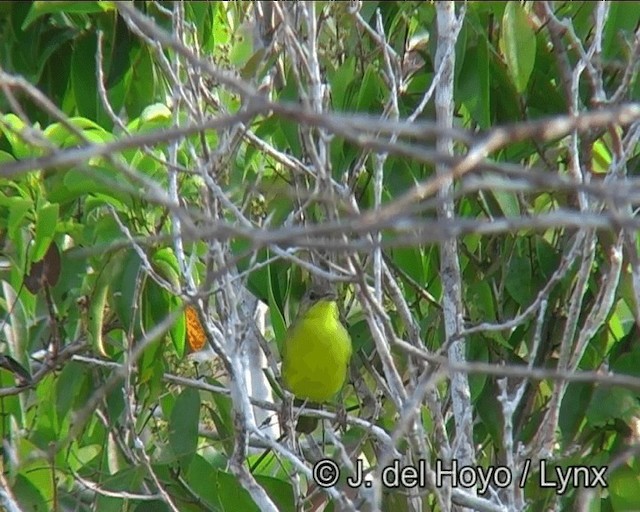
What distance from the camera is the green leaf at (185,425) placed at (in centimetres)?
289

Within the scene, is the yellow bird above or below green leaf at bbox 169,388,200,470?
above

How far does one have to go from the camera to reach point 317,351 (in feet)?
11.7

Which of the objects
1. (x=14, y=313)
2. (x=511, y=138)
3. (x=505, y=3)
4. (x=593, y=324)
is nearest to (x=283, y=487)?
(x=14, y=313)

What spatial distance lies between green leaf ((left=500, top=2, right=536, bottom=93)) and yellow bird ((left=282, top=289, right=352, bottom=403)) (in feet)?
4.01

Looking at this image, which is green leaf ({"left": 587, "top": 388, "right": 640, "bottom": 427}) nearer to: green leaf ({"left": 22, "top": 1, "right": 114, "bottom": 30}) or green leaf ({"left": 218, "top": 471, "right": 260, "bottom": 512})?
green leaf ({"left": 218, "top": 471, "right": 260, "bottom": 512})

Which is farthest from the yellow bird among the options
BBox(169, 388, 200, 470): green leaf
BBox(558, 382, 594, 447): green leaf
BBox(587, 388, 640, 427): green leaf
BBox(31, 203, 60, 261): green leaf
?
BBox(31, 203, 60, 261): green leaf

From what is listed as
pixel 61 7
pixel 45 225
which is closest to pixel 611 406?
pixel 45 225

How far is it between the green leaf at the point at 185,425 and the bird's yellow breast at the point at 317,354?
668mm

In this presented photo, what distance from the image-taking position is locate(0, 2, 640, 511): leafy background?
2344mm

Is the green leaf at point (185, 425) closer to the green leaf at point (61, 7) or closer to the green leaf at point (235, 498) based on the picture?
the green leaf at point (235, 498)

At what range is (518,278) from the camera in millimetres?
2809

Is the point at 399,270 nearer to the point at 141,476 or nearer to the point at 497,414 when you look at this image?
the point at 497,414

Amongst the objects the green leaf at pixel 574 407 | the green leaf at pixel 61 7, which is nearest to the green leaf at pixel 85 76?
the green leaf at pixel 61 7

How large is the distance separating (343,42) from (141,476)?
1.21 metres
